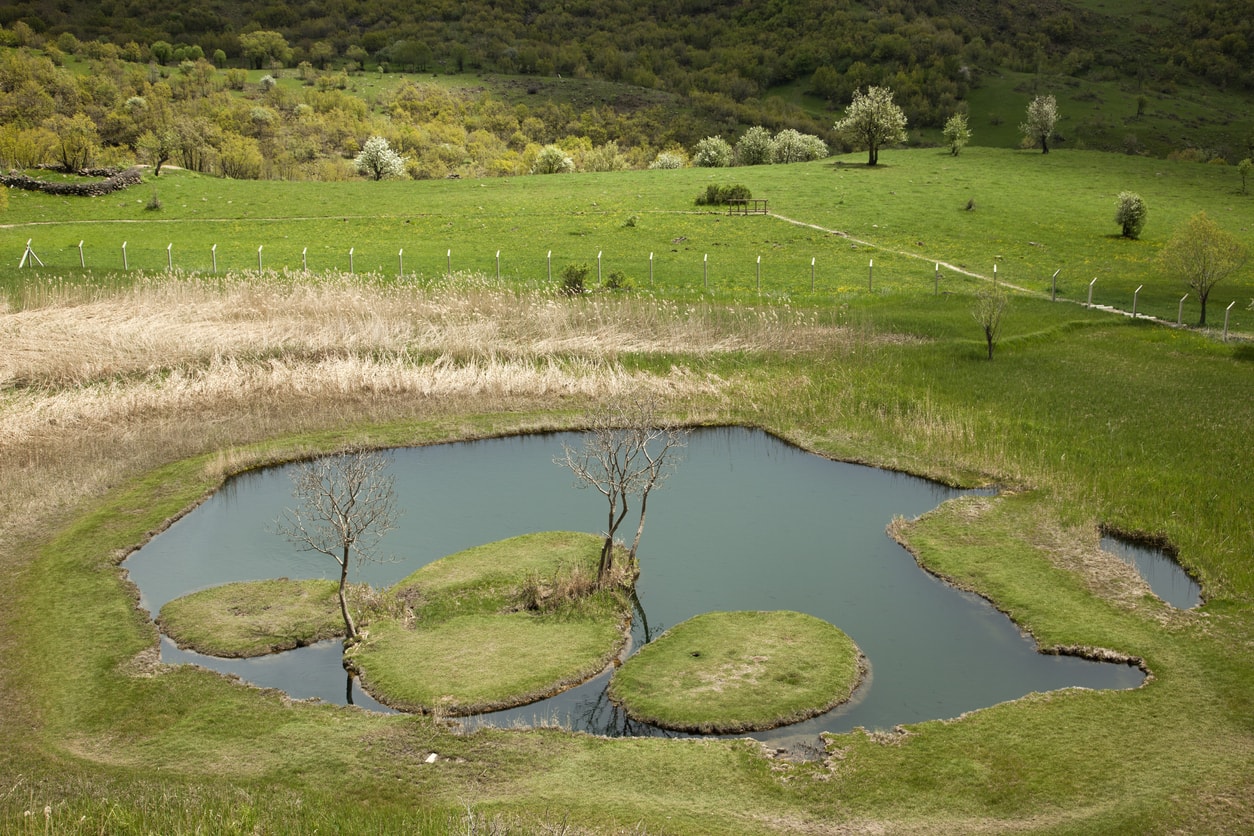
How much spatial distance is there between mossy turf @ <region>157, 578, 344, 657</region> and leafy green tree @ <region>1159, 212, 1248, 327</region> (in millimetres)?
33986

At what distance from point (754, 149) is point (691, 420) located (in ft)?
200

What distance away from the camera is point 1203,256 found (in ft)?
125

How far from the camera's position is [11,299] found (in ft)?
124

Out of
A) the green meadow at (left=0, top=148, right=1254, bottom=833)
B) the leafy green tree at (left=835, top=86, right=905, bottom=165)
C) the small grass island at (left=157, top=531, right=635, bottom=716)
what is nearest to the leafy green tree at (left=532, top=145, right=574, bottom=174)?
the green meadow at (left=0, top=148, right=1254, bottom=833)

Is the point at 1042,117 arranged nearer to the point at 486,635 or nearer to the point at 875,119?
the point at 875,119

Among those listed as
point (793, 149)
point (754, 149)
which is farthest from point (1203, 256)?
point (793, 149)

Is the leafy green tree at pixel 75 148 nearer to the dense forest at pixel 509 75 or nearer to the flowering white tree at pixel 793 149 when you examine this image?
the dense forest at pixel 509 75

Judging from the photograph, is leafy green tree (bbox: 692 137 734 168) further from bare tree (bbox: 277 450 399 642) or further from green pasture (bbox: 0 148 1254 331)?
bare tree (bbox: 277 450 399 642)

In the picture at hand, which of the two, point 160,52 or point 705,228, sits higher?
point 160,52

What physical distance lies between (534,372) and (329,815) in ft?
66.6

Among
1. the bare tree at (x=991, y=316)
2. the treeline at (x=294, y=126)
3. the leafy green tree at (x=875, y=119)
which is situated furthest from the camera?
the treeline at (x=294, y=126)

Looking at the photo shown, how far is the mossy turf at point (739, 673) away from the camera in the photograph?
47.6ft

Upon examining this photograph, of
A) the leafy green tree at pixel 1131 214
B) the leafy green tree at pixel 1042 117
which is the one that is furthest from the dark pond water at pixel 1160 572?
the leafy green tree at pixel 1042 117

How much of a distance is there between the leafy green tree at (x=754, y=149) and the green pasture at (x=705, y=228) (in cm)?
909
